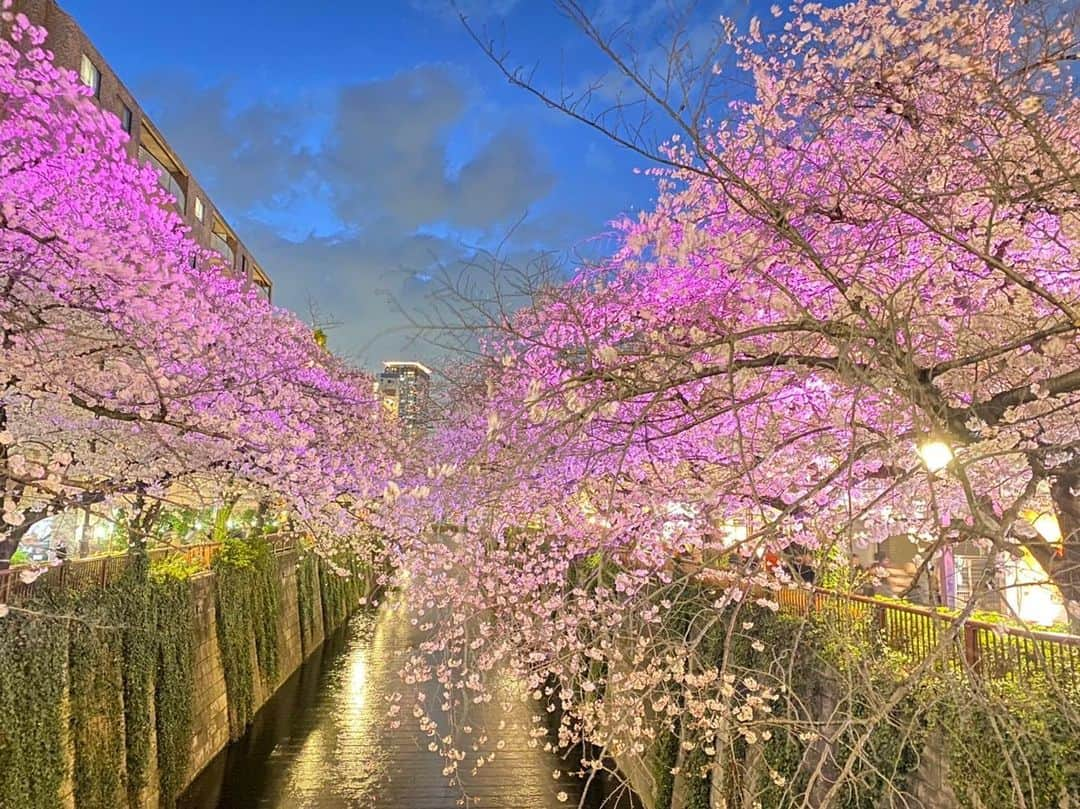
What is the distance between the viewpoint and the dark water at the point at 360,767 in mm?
12570

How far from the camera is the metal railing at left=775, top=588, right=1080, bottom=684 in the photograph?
439 centimetres

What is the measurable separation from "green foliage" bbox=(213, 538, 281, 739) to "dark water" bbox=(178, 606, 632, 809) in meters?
0.68

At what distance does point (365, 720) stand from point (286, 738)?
1811 millimetres

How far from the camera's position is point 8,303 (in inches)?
311

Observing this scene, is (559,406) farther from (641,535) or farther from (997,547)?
(641,535)

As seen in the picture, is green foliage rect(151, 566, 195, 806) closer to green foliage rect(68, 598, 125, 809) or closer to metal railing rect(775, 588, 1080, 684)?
green foliage rect(68, 598, 125, 809)

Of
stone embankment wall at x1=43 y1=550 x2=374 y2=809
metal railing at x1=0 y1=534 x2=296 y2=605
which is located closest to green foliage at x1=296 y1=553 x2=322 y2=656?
stone embankment wall at x1=43 y1=550 x2=374 y2=809

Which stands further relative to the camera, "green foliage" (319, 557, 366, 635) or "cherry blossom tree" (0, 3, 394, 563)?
"green foliage" (319, 557, 366, 635)

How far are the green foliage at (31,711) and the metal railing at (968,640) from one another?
7858 millimetres

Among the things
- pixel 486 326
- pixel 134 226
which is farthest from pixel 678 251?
pixel 134 226

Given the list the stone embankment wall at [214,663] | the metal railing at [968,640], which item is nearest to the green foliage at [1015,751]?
the metal railing at [968,640]

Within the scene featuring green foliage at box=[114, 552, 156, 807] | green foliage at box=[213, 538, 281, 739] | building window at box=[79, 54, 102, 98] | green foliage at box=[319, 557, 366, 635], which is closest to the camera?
green foliage at box=[114, 552, 156, 807]

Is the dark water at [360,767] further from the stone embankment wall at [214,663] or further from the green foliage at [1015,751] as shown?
the green foliage at [1015,751]

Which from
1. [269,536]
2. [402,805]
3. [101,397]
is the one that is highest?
[101,397]
